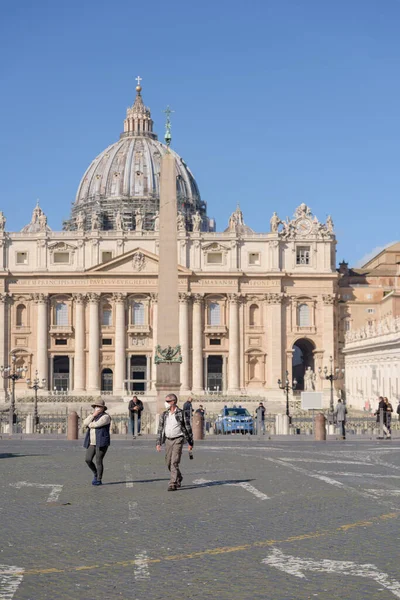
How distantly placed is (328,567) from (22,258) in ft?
299

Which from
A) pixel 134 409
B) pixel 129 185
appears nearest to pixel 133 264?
pixel 129 185

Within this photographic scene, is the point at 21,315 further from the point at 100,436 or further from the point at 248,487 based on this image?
the point at 248,487

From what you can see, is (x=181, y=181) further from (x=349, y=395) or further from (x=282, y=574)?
(x=282, y=574)

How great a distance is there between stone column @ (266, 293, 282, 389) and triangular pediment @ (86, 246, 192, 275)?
8.41 meters

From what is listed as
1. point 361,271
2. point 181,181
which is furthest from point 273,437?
point 181,181

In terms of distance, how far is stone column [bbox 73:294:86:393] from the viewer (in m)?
97.6

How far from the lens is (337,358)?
101 m

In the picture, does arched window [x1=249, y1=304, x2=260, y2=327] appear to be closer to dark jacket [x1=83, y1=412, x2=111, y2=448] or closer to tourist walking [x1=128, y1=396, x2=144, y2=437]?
tourist walking [x1=128, y1=396, x2=144, y2=437]

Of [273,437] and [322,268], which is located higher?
[322,268]

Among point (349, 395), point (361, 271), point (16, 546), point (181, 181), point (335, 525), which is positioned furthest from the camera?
point (181, 181)

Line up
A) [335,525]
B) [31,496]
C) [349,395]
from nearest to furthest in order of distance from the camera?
1. [335,525]
2. [31,496]
3. [349,395]

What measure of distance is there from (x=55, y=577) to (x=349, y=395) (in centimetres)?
8037

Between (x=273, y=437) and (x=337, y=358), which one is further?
(x=337, y=358)

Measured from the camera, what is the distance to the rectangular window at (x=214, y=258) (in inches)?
3947
